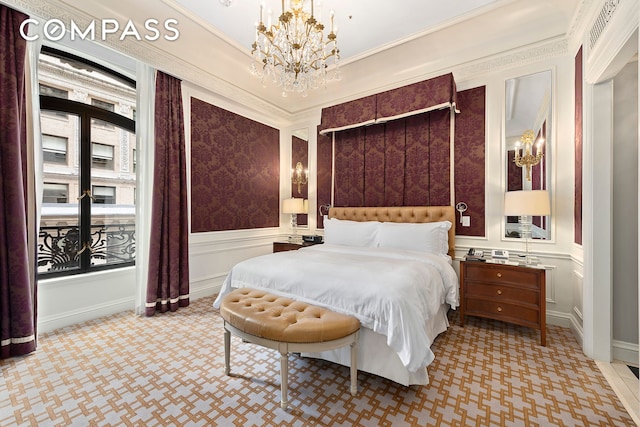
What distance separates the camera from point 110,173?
3.58 m

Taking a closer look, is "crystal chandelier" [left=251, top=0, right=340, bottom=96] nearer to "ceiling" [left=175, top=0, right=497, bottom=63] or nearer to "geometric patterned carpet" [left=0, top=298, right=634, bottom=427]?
"ceiling" [left=175, top=0, right=497, bottom=63]

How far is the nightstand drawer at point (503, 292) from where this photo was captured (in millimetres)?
2641

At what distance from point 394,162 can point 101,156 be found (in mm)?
3862

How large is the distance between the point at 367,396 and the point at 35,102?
370 centimetres

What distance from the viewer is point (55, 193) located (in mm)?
3107

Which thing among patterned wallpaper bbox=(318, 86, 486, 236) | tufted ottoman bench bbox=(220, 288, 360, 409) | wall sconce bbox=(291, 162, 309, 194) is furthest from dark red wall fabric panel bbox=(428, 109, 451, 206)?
tufted ottoman bench bbox=(220, 288, 360, 409)

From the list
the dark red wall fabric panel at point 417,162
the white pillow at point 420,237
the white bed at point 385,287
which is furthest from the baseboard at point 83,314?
the dark red wall fabric panel at point 417,162

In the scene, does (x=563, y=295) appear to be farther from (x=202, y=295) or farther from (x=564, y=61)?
(x=202, y=295)

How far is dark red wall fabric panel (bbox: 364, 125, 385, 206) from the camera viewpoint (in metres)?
4.21

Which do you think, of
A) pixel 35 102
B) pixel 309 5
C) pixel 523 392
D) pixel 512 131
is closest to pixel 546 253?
pixel 512 131

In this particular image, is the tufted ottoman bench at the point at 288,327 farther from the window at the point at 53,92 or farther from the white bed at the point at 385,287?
the window at the point at 53,92

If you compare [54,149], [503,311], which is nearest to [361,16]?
[503,311]

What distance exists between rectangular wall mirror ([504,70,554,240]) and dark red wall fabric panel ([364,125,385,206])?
5.13ft

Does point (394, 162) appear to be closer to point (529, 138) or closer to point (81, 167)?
point (529, 138)
